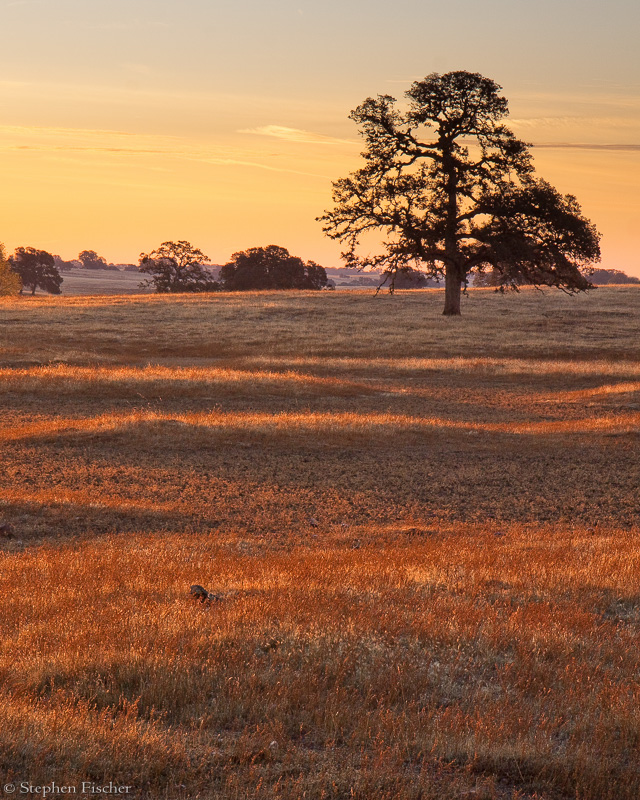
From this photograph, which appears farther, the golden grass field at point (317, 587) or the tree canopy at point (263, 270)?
the tree canopy at point (263, 270)

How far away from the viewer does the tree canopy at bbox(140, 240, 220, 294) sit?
317 ft

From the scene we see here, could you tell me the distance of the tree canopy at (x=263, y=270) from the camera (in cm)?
9619

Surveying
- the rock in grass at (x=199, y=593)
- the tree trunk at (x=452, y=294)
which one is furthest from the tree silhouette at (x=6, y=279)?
the rock in grass at (x=199, y=593)

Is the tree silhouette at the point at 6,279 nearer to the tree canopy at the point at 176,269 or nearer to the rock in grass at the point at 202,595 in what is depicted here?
the tree canopy at the point at 176,269

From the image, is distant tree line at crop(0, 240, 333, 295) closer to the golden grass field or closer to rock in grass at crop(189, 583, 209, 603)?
the golden grass field

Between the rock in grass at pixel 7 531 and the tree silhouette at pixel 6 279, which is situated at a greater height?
the tree silhouette at pixel 6 279

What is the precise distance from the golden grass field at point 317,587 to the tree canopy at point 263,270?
69739 millimetres

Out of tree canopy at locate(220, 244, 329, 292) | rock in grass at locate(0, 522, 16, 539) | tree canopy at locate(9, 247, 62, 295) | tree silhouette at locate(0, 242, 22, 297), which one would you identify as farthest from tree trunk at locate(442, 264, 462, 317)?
tree canopy at locate(9, 247, 62, 295)

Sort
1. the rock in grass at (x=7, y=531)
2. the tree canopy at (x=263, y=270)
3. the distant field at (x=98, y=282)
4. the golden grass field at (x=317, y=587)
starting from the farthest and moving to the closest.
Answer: the distant field at (x=98, y=282) < the tree canopy at (x=263, y=270) < the rock in grass at (x=7, y=531) < the golden grass field at (x=317, y=587)

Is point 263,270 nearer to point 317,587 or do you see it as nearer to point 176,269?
point 176,269

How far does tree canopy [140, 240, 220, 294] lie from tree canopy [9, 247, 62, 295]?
21.7 m

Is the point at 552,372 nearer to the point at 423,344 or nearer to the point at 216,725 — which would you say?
the point at 423,344

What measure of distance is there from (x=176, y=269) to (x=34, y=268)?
26196 millimetres

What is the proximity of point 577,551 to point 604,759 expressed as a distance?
5.96 meters
